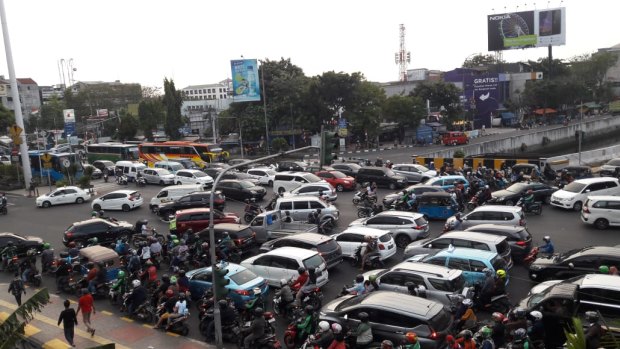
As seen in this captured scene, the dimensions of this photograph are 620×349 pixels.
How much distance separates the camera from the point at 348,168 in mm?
34125

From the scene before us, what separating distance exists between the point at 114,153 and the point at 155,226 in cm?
3125

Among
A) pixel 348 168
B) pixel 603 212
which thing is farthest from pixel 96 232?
pixel 603 212

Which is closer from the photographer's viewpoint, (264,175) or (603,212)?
(603,212)

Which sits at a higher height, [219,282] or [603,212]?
[219,282]

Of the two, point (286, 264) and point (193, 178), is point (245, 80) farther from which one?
point (286, 264)

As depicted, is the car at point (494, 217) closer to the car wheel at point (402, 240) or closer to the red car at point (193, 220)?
the car wheel at point (402, 240)

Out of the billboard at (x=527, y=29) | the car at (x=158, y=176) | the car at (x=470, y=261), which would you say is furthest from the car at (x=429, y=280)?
the billboard at (x=527, y=29)

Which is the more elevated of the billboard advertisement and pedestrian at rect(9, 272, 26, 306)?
the billboard advertisement

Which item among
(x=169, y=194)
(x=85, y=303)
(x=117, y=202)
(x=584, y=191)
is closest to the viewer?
(x=85, y=303)

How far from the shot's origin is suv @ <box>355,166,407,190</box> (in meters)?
30.6

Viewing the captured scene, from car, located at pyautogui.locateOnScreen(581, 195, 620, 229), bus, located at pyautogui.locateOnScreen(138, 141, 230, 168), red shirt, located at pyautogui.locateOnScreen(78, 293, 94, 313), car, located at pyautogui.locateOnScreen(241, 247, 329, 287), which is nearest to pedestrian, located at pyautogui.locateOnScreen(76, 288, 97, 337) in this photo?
red shirt, located at pyautogui.locateOnScreen(78, 293, 94, 313)

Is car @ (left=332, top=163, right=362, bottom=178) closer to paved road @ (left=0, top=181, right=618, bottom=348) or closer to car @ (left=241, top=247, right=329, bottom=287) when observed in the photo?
paved road @ (left=0, top=181, right=618, bottom=348)

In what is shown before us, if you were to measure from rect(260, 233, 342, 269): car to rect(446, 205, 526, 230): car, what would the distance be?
544 centimetres

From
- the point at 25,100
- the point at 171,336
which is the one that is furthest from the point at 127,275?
the point at 25,100
